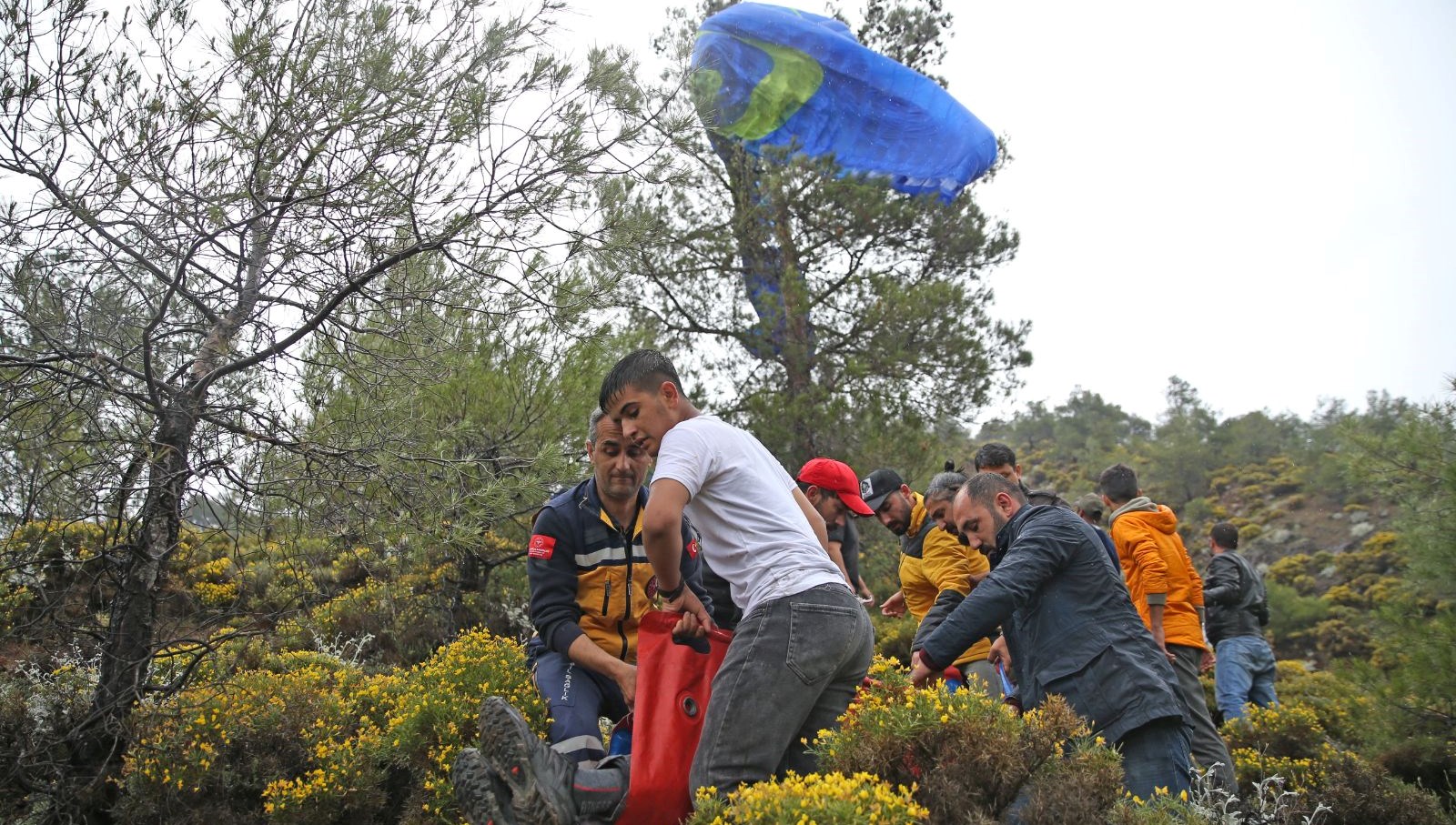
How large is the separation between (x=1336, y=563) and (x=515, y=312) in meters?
21.6

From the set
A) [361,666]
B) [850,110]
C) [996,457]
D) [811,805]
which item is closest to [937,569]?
[996,457]

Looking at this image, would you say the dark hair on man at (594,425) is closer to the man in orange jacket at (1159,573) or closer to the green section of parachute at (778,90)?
the man in orange jacket at (1159,573)

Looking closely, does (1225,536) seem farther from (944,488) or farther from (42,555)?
(42,555)

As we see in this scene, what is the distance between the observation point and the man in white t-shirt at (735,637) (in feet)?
8.54

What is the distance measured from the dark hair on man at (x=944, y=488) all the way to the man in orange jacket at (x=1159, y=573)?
1.52 meters

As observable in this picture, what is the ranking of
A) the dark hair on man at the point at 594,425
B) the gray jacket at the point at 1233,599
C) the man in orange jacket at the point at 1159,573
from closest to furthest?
1. the dark hair on man at the point at 594,425
2. the man in orange jacket at the point at 1159,573
3. the gray jacket at the point at 1233,599

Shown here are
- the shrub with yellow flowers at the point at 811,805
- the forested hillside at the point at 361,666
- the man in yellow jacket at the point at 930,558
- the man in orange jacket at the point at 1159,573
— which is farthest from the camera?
the man in orange jacket at the point at 1159,573

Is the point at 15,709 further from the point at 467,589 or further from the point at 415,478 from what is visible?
the point at 467,589

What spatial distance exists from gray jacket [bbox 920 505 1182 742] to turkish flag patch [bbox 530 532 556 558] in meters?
1.43

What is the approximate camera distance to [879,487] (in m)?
4.91

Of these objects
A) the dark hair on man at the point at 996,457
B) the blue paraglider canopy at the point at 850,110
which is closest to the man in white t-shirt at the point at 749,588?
the dark hair on man at the point at 996,457

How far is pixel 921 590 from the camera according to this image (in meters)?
4.90

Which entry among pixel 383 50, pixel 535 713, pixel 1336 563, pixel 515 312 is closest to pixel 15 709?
pixel 535 713

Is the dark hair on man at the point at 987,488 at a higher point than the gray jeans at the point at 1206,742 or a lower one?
higher
